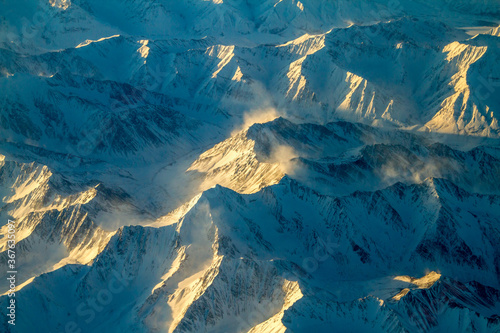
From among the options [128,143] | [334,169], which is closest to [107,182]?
[128,143]

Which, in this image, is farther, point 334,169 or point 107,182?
point 107,182

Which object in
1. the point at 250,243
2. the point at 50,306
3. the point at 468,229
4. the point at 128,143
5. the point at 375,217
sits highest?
the point at 128,143

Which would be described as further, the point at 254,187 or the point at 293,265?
the point at 254,187

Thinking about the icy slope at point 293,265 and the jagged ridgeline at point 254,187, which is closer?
the icy slope at point 293,265

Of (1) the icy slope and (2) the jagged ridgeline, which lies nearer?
(1) the icy slope

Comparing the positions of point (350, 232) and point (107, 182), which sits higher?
point (107, 182)

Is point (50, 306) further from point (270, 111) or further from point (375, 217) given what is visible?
point (270, 111)

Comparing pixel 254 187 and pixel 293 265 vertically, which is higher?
pixel 254 187

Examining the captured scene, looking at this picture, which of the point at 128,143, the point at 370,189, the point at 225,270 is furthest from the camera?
the point at 128,143
